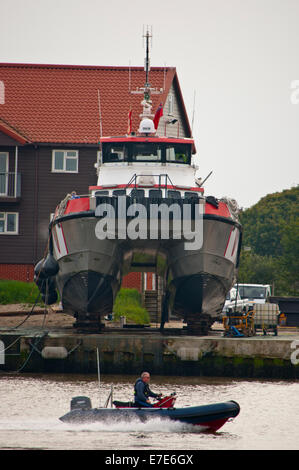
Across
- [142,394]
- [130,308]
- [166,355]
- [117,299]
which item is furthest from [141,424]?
[117,299]

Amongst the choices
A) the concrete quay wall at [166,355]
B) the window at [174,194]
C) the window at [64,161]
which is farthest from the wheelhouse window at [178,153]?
the window at [64,161]

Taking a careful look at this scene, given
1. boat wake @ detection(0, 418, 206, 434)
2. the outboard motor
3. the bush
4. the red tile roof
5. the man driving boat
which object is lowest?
boat wake @ detection(0, 418, 206, 434)

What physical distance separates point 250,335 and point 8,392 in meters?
8.15

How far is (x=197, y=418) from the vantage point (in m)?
18.7

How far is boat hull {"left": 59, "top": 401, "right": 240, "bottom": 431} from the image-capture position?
1862cm

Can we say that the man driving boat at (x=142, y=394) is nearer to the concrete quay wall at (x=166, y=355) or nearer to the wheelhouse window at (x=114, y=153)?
the concrete quay wall at (x=166, y=355)

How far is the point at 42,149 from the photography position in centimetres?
4188

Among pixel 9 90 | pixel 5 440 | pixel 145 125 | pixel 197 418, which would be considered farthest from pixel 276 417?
pixel 9 90

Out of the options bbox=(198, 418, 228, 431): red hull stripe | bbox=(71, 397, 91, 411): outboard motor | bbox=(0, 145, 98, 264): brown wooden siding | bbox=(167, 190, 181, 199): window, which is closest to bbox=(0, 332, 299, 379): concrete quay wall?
bbox=(167, 190, 181, 199): window

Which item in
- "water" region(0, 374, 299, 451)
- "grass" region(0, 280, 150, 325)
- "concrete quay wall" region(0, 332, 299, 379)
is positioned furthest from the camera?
"grass" region(0, 280, 150, 325)

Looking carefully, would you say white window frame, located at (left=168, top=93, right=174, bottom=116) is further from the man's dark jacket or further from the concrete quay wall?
the man's dark jacket

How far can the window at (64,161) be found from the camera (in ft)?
137

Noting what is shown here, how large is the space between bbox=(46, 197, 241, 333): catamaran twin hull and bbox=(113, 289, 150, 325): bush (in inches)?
247
